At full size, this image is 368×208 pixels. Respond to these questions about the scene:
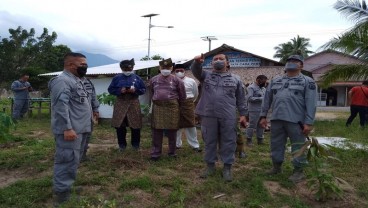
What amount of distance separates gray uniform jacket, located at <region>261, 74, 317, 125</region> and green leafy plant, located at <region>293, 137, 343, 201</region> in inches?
18.4

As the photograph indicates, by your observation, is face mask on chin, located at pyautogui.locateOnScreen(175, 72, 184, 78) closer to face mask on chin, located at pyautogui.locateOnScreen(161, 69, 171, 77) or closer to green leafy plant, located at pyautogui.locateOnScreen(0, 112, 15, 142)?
face mask on chin, located at pyautogui.locateOnScreen(161, 69, 171, 77)

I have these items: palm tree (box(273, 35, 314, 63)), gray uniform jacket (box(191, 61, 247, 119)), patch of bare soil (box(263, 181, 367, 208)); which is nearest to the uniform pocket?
gray uniform jacket (box(191, 61, 247, 119))

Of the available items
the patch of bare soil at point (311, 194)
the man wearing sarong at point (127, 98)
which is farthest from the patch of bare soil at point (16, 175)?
the patch of bare soil at point (311, 194)

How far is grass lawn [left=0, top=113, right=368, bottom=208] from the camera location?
413 cm

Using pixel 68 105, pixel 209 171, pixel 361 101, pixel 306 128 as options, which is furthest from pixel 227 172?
pixel 361 101

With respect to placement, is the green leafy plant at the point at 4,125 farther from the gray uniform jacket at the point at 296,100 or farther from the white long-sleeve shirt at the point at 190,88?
the gray uniform jacket at the point at 296,100

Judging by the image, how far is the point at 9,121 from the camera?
5.01m

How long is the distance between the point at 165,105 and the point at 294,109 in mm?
2033

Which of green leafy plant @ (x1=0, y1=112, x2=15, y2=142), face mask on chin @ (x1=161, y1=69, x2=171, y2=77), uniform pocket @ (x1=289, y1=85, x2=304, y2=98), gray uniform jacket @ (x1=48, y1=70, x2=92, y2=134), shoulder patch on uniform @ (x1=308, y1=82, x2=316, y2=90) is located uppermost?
face mask on chin @ (x1=161, y1=69, x2=171, y2=77)

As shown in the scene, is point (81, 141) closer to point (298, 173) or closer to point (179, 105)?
point (179, 105)

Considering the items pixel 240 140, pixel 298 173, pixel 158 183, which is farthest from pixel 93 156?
pixel 298 173

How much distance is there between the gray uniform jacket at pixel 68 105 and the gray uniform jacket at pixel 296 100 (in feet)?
7.84

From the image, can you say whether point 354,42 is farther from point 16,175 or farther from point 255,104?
point 16,175

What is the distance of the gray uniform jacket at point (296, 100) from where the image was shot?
15.3ft
